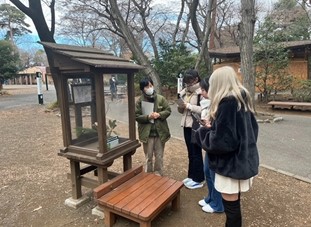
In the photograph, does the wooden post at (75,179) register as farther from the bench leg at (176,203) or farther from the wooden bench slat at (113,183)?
the bench leg at (176,203)

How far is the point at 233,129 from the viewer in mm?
2008

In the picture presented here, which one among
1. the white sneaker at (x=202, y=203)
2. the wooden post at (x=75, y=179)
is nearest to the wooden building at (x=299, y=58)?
the white sneaker at (x=202, y=203)

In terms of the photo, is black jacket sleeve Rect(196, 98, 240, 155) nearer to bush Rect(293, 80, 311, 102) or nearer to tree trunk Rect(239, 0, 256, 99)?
tree trunk Rect(239, 0, 256, 99)

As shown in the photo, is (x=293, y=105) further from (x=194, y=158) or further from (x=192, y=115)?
(x=192, y=115)

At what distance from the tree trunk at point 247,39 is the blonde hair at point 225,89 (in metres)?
6.62

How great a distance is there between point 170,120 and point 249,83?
2968 mm

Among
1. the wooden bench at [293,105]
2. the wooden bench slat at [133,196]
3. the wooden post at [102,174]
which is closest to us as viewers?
the wooden bench slat at [133,196]

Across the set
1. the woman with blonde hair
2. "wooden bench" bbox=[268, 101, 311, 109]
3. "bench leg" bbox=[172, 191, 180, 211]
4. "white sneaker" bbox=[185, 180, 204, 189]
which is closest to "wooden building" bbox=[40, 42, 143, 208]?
"bench leg" bbox=[172, 191, 180, 211]

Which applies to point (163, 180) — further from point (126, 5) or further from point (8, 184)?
point (126, 5)

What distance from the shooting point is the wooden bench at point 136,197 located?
2421mm

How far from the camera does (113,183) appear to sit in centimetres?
285

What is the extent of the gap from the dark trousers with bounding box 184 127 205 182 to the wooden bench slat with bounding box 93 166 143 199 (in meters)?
0.75

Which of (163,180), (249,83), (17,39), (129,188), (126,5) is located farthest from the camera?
(17,39)

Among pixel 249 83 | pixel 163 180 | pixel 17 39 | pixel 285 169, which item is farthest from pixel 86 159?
pixel 17 39
